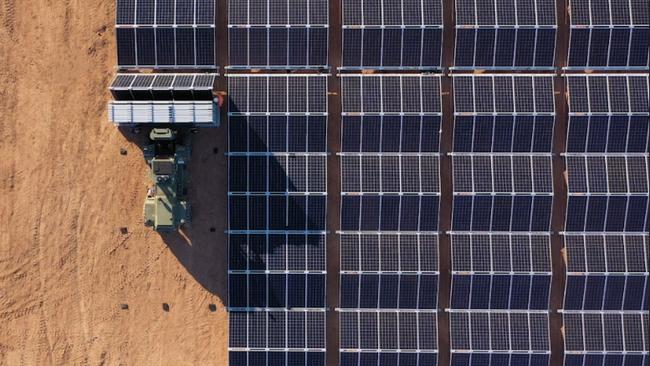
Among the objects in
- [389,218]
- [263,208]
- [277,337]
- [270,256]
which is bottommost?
[277,337]

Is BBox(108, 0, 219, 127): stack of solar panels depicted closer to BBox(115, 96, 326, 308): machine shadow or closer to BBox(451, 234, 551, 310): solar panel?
BBox(115, 96, 326, 308): machine shadow

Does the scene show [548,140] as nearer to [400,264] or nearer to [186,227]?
[400,264]

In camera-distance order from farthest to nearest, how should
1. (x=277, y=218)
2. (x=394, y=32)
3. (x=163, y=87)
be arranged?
(x=277, y=218), (x=394, y=32), (x=163, y=87)

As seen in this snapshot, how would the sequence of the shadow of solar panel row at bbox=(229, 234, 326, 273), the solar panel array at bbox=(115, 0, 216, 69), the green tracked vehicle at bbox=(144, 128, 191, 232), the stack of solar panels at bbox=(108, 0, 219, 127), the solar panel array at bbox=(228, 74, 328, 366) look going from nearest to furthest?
the stack of solar panels at bbox=(108, 0, 219, 127) < the green tracked vehicle at bbox=(144, 128, 191, 232) < the solar panel array at bbox=(115, 0, 216, 69) < the solar panel array at bbox=(228, 74, 328, 366) < the shadow of solar panel row at bbox=(229, 234, 326, 273)

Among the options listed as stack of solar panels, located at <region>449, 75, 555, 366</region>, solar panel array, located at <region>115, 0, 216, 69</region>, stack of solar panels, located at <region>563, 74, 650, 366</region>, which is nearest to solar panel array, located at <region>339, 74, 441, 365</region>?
stack of solar panels, located at <region>449, 75, 555, 366</region>

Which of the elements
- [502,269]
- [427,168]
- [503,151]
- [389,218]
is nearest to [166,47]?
[389,218]

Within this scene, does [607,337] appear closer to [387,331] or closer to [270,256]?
[387,331]

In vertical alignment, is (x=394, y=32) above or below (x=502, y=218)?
above
